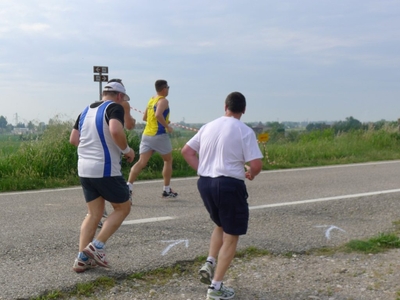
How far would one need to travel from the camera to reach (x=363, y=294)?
Answer: 4449mm

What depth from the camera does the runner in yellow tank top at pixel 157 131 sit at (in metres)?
8.32

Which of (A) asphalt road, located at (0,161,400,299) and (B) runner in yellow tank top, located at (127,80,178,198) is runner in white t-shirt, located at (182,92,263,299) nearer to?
(A) asphalt road, located at (0,161,400,299)

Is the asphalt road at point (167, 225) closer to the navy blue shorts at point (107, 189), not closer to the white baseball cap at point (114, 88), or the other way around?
the navy blue shorts at point (107, 189)

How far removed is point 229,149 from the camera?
4.34 m

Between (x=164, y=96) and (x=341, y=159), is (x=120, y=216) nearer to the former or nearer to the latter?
(x=164, y=96)

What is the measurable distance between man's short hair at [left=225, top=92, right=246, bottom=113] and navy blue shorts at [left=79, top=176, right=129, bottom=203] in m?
1.31

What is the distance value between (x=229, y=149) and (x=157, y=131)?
422cm

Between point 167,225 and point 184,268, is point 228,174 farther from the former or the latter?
point 167,225

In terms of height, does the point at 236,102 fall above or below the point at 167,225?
above

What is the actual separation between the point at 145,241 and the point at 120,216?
1013 mm

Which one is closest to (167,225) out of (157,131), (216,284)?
(157,131)

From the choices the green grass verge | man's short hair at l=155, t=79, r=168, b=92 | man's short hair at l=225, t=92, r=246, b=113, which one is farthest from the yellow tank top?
man's short hair at l=225, t=92, r=246, b=113

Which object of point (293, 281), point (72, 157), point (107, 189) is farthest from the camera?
point (72, 157)

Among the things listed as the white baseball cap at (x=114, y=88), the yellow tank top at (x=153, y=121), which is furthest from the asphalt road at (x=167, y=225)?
the white baseball cap at (x=114, y=88)
